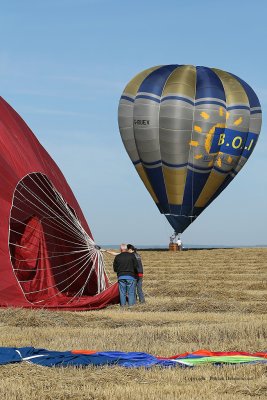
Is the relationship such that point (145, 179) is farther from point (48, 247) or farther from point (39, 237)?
point (39, 237)

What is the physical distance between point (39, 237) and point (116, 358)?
9439mm

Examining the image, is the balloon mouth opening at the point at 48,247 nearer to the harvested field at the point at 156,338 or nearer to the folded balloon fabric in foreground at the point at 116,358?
the harvested field at the point at 156,338

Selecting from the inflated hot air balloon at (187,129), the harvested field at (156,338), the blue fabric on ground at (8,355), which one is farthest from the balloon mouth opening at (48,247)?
the inflated hot air balloon at (187,129)

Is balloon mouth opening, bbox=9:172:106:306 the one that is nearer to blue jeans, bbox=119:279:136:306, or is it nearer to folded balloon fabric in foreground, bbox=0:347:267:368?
blue jeans, bbox=119:279:136:306

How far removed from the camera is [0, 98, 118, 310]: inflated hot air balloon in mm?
18250

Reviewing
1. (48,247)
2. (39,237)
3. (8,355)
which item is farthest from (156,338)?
(48,247)

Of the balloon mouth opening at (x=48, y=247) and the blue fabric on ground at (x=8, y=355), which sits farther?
the balloon mouth opening at (x=48, y=247)

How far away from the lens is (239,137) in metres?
44.2

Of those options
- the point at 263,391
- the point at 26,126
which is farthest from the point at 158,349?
the point at 26,126

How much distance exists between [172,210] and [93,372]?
120 ft

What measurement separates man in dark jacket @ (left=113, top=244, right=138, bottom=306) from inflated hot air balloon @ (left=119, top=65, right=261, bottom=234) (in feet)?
81.0

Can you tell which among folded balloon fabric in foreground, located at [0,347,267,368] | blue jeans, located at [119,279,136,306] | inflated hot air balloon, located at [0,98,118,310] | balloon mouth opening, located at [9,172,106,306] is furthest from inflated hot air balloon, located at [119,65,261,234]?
folded balloon fabric in foreground, located at [0,347,267,368]

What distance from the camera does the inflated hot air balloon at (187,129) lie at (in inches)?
1711

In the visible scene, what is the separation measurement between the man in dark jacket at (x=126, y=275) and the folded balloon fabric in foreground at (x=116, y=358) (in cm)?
806
